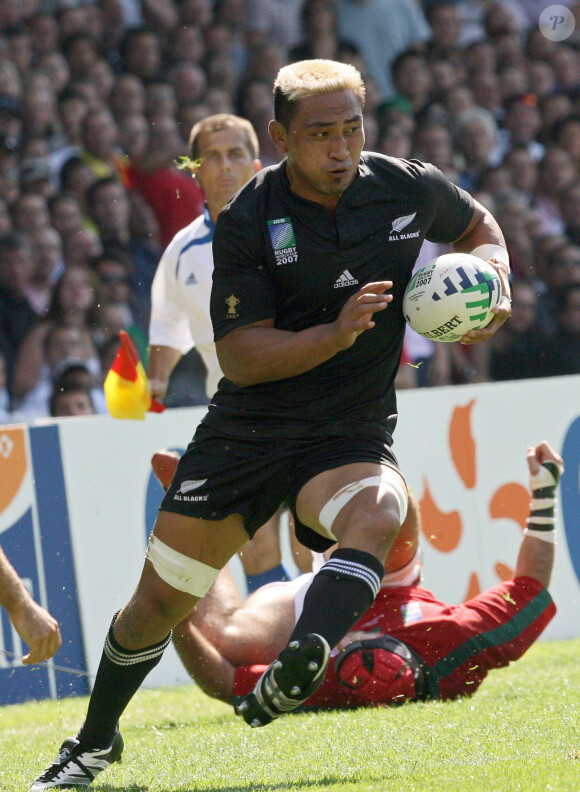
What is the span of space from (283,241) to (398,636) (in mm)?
2021

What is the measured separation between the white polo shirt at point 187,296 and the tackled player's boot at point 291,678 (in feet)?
10.4

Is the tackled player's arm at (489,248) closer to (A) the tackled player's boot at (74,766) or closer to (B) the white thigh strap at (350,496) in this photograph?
(B) the white thigh strap at (350,496)

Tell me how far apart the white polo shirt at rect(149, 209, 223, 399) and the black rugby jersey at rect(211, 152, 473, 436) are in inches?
87.5

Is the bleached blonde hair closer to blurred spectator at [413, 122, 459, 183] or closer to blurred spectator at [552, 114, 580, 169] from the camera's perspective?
blurred spectator at [413, 122, 459, 183]

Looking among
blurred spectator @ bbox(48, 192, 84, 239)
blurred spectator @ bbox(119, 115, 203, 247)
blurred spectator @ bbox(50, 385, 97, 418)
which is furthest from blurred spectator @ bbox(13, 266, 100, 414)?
blurred spectator @ bbox(119, 115, 203, 247)

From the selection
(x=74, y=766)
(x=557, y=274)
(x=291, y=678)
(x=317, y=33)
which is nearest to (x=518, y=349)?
(x=557, y=274)

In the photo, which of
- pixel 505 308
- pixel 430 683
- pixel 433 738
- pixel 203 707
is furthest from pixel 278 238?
pixel 203 707

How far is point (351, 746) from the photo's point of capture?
427 centimetres

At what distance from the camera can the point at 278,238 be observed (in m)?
3.93

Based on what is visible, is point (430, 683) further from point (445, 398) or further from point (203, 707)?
point (445, 398)

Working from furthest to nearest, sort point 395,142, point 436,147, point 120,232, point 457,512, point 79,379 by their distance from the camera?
1. point 436,147
2. point 395,142
3. point 120,232
4. point 79,379
5. point 457,512

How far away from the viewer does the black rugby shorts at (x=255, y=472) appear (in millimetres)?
3910

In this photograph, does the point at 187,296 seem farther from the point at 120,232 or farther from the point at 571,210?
the point at 571,210

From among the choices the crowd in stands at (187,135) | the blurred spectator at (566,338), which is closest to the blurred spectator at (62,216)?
the crowd in stands at (187,135)
